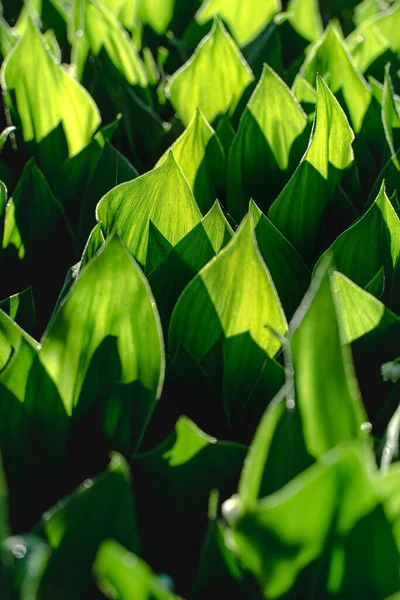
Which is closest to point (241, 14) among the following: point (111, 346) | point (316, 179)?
point (316, 179)

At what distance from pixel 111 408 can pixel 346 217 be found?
2.19ft

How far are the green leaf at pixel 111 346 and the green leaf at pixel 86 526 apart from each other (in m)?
0.22

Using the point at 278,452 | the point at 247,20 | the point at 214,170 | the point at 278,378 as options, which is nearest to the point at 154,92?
the point at 247,20

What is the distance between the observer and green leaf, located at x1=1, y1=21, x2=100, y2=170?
164 cm

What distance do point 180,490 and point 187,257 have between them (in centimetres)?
38

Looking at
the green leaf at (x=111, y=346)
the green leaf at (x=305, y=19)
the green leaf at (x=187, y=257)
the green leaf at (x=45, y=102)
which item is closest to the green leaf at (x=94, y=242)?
the green leaf at (x=187, y=257)

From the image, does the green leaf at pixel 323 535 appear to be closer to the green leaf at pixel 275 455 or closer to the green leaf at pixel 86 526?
the green leaf at pixel 275 455

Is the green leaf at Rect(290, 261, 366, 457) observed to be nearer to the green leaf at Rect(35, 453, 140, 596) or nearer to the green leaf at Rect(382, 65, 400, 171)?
the green leaf at Rect(35, 453, 140, 596)

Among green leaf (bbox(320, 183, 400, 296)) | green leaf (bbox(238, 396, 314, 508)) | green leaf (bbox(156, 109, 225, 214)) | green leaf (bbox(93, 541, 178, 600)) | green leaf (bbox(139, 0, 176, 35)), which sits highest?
green leaf (bbox(139, 0, 176, 35))

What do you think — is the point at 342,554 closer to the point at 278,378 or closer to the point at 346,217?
the point at 278,378

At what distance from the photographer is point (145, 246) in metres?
1.33

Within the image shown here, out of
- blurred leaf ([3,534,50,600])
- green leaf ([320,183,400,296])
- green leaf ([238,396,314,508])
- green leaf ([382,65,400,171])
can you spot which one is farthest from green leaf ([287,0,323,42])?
blurred leaf ([3,534,50,600])

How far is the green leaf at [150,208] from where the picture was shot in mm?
1288

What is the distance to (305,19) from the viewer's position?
216 centimetres
